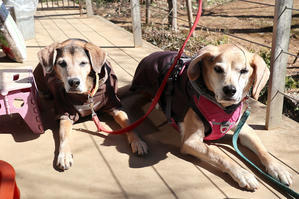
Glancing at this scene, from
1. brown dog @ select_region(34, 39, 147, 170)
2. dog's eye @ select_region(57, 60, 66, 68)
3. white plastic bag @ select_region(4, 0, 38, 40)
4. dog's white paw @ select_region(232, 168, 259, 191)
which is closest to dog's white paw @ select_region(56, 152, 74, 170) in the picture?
brown dog @ select_region(34, 39, 147, 170)

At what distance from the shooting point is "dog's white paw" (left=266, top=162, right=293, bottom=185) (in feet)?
7.81

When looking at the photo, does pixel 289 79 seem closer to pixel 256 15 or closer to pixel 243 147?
pixel 243 147

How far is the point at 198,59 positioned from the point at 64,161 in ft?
4.36

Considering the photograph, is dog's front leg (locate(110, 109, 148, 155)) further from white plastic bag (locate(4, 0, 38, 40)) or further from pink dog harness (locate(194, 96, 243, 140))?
white plastic bag (locate(4, 0, 38, 40))

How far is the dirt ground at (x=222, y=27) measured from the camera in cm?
623

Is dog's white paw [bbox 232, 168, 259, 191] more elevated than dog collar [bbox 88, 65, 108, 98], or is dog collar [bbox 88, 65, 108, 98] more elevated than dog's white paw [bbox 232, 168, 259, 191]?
dog collar [bbox 88, 65, 108, 98]

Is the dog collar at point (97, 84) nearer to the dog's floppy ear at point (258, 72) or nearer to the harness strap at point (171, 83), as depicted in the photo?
the harness strap at point (171, 83)

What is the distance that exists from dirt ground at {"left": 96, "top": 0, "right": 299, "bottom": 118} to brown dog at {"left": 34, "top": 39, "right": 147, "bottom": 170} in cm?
219

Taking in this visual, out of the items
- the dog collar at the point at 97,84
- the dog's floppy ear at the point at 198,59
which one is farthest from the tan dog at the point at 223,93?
the dog collar at the point at 97,84

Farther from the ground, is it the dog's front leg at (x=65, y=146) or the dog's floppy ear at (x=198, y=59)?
the dog's floppy ear at (x=198, y=59)

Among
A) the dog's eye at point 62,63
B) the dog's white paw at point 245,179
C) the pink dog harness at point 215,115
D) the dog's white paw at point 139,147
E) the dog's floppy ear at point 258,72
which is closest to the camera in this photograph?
the dog's white paw at point 245,179

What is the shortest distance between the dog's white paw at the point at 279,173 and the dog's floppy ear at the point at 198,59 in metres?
0.88

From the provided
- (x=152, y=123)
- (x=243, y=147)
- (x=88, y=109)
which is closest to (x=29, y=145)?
(x=88, y=109)

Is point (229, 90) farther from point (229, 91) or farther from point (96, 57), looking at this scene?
point (96, 57)
